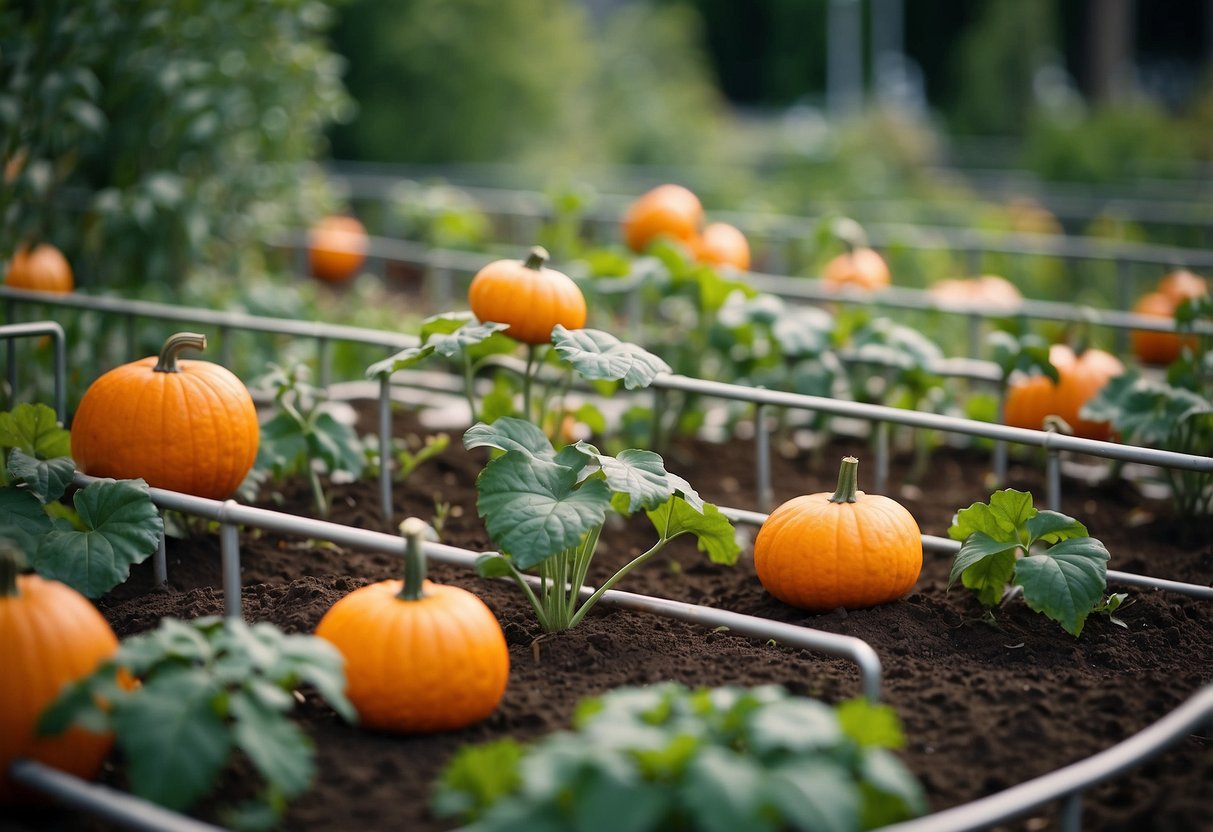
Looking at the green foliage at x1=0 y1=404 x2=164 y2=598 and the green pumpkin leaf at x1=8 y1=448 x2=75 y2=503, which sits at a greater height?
the green pumpkin leaf at x1=8 y1=448 x2=75 y2=503

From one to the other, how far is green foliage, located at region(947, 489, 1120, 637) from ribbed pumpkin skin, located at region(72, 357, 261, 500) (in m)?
2.30

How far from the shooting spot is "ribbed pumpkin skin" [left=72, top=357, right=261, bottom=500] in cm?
408

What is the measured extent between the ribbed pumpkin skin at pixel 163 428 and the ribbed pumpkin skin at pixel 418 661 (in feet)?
3.93

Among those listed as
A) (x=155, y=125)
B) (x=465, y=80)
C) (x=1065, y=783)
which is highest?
(x=465, y=80)

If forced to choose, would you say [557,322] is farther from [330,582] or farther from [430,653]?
[430,653]

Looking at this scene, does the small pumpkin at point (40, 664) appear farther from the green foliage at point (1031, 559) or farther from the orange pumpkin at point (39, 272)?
the orange pumpkin at point (39, 272)

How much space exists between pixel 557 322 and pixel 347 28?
45.2ft

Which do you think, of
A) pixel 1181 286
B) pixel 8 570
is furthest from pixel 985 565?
pixel 1181 286

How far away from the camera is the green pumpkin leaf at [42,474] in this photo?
3781 millimetres

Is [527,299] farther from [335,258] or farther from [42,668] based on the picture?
[335,258]

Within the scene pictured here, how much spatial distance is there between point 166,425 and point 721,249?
159 inches

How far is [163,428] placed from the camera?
161 inches

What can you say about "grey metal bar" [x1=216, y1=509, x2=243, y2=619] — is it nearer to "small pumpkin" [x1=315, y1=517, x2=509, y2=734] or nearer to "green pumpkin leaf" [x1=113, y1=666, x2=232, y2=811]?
"small pumpkin" [x1=315, y1=517, x2=509, y2=734]

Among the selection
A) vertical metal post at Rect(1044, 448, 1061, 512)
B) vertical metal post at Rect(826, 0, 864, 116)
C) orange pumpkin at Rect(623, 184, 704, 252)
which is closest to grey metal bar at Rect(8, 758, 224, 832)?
vertical metal post at Rect(1044, 448, 1061, 512)
